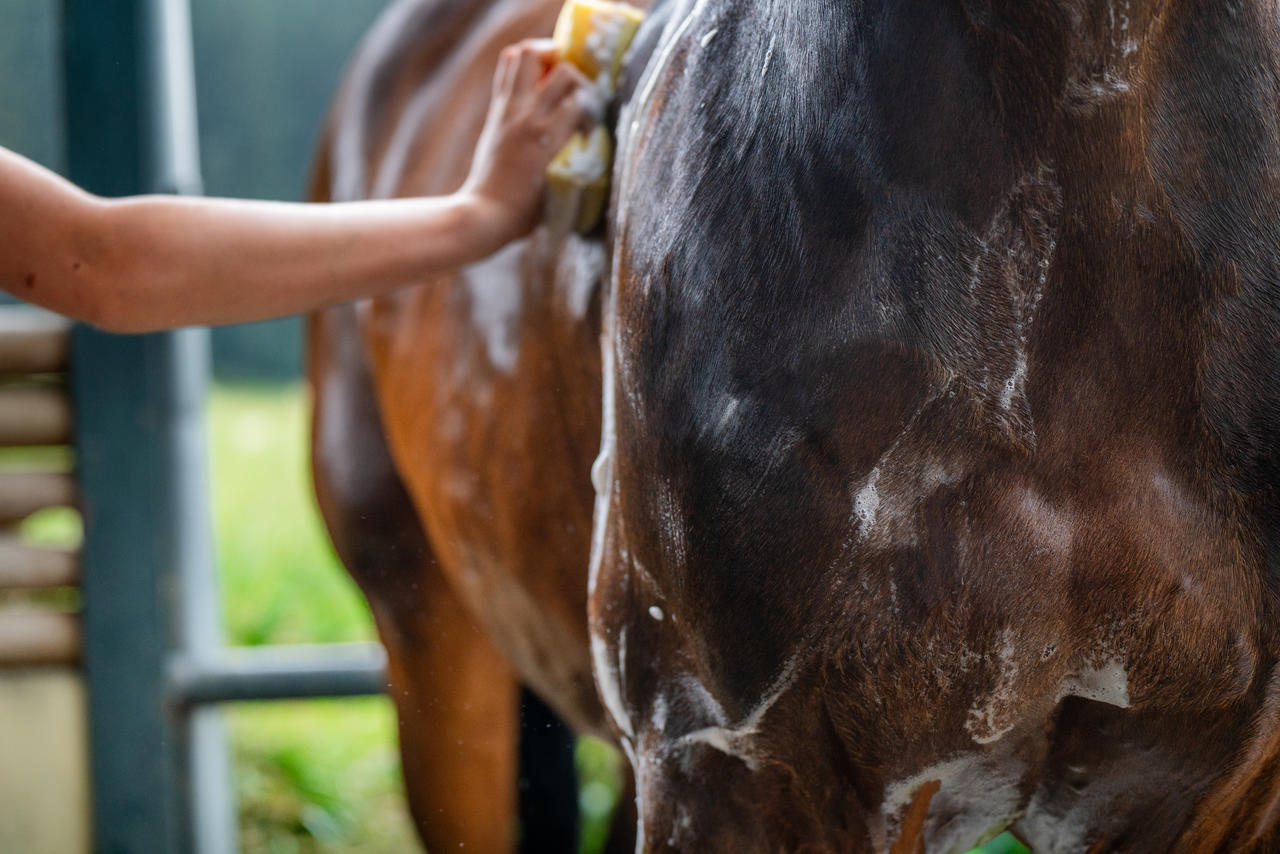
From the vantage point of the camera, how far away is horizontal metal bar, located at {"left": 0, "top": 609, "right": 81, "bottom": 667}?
1.95 m

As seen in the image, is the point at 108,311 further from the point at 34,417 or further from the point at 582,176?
the point at 34,417

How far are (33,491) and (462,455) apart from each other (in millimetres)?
1028

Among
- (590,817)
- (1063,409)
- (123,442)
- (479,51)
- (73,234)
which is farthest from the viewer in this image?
(590,817)

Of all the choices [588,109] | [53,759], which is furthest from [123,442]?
[588,109]

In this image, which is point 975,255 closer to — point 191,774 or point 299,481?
point 191,774

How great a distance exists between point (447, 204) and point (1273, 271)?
1.95ft

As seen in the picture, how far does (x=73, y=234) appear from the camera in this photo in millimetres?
877

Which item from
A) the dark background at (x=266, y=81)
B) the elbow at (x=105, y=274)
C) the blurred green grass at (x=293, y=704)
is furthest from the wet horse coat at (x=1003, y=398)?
the dark background at (x=266, y=81)

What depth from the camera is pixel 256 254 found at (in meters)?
0.93

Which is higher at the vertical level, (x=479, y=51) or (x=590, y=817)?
(x=479, y=51)

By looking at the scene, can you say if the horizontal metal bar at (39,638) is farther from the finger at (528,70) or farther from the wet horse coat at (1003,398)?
the wet horse coat at (1003,398)

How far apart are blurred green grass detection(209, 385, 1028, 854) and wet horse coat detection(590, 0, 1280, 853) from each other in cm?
119

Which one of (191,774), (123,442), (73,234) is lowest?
(191,774)

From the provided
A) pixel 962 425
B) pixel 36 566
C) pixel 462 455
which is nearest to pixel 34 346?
pixel 36 566
